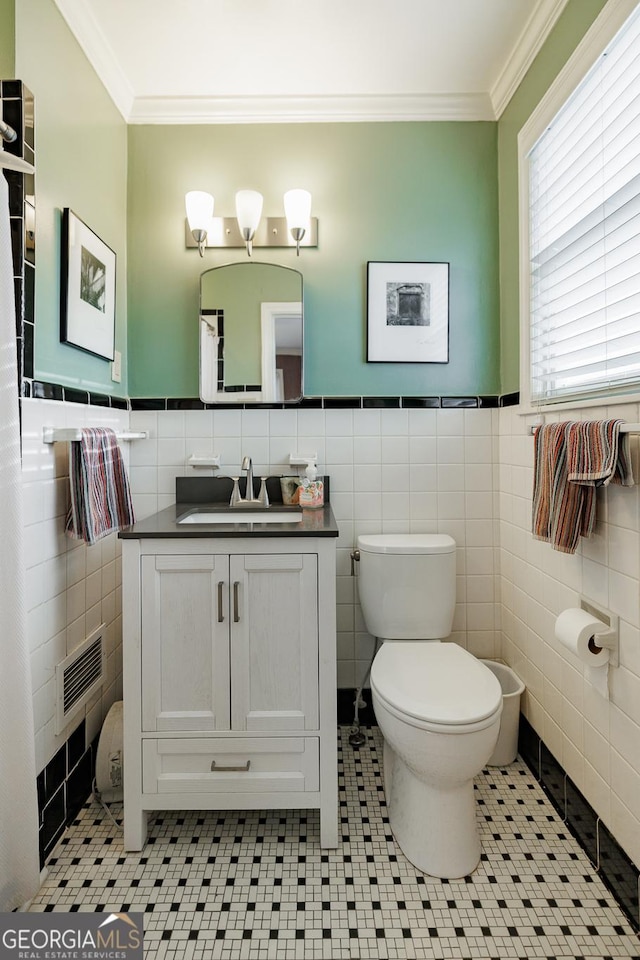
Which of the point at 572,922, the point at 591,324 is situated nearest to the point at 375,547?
the point at 591,324

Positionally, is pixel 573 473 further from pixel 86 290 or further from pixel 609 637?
pixel 86 290

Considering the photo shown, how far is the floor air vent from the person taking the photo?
5.16 ft

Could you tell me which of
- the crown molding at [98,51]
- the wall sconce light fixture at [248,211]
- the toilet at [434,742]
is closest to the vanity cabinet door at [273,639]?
the toilet at [434,742]

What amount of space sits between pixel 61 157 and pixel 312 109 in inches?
41.8

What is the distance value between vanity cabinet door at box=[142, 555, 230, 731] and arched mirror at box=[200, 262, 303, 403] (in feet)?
3.01

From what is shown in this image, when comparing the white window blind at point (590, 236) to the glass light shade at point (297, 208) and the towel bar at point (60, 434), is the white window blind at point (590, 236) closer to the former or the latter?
the glass light shade at point (297, 208)

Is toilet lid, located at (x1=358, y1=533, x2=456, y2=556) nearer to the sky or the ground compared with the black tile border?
nearer to the ground

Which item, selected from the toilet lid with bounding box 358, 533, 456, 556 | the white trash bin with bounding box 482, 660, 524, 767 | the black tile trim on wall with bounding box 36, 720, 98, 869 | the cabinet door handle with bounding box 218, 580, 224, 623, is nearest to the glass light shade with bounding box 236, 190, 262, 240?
the toilet lid with bounding box 358, 533, 456, 556

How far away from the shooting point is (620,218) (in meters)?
1.34

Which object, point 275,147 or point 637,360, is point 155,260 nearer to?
point 275,147

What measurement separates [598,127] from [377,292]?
3.03 feet

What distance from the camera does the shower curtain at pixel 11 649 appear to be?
1163 millimetres

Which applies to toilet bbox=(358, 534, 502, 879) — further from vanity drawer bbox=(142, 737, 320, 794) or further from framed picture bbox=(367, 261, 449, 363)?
framed picture bbox=(367, 261, 449, 363)

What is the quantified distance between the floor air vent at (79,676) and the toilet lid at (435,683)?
944 mm
